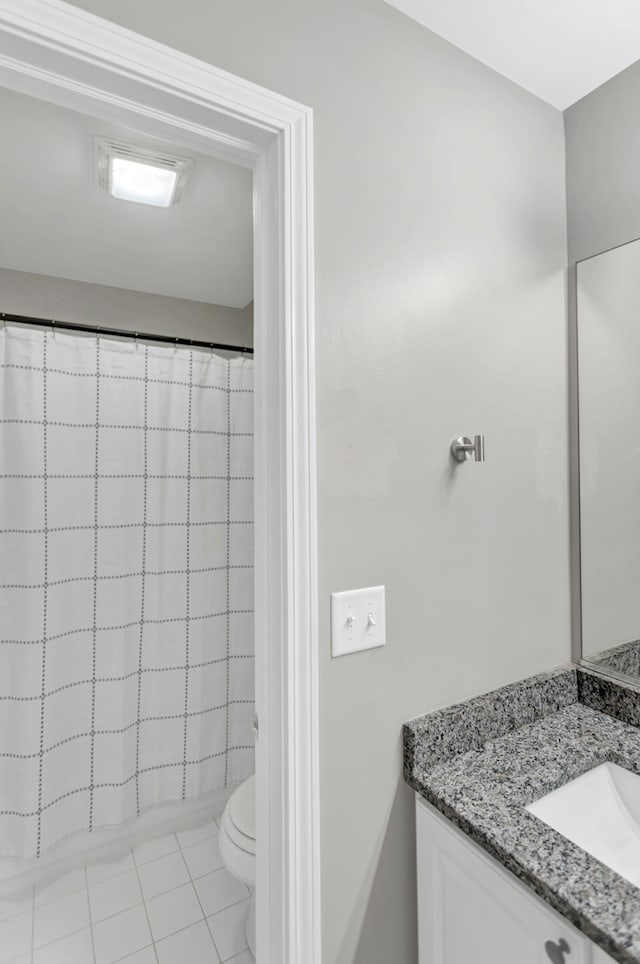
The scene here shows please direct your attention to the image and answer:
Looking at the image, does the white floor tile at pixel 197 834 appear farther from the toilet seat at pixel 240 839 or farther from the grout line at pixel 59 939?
the toilet seat at pixel 240 839

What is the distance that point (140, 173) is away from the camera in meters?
1.63

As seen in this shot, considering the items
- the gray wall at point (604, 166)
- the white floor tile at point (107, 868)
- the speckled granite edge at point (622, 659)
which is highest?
the gray wall at point (604, 166)

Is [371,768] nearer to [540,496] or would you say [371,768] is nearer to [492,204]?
[540,496]

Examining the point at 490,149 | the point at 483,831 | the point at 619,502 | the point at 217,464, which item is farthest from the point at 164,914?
the point at 490,149

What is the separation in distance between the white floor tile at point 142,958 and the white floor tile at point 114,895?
7.4 inches

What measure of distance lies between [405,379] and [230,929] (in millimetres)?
1775

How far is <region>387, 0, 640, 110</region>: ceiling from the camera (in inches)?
42.4

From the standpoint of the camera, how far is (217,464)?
2.09 metres

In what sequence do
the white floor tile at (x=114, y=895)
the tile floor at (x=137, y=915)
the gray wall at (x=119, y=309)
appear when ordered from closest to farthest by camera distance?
the tile floor at (x=137, y=915) → the white floor tile at (x=114, y=895) → the gray wall at (x=119, y=309)

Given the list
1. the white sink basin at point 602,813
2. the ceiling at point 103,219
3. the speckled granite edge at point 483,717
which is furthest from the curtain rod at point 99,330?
the white sink basin at point 602,813

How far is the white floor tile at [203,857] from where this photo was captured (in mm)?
1848

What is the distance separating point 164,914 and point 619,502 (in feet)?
6.19

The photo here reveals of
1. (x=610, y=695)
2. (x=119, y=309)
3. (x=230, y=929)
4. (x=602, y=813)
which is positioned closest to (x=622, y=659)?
(x=610, y=695)

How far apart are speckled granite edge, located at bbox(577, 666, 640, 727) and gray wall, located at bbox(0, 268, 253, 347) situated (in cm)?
235
